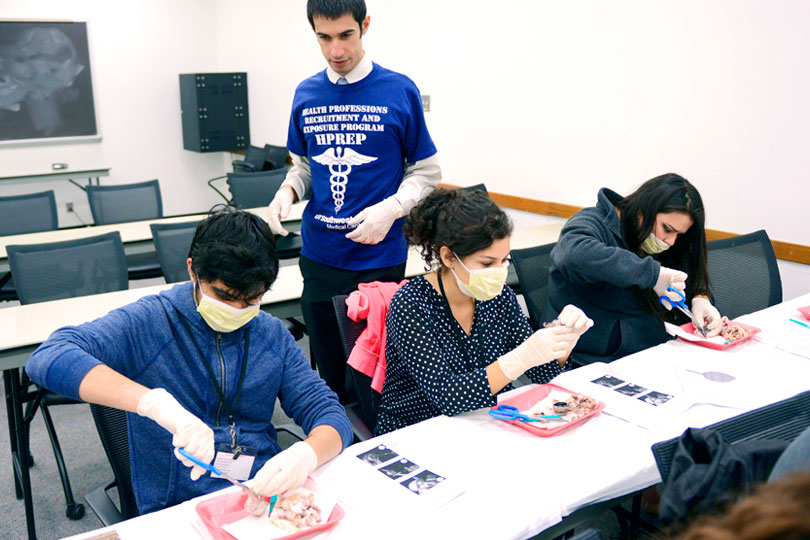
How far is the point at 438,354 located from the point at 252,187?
3056 millimetres

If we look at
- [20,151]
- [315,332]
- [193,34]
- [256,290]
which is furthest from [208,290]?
[193,34]

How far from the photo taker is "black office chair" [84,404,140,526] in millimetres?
1347

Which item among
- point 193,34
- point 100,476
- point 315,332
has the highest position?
Result: point 193,34

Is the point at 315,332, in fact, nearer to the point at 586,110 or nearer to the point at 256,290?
the point at 256,290

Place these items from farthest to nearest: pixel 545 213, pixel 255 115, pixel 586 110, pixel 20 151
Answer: pixel 255 115 < pixel 20 151 < pixel 545 213 < pixel 586 110

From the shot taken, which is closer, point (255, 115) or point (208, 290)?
point (208, 290)

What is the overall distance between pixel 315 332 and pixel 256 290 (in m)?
0.88

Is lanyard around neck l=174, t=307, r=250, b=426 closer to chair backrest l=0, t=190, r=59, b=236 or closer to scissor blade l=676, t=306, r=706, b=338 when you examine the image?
scissor blade l=676, t=306, r=706, b=338

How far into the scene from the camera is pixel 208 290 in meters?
1.34

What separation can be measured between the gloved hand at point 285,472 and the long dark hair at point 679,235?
1361 mm

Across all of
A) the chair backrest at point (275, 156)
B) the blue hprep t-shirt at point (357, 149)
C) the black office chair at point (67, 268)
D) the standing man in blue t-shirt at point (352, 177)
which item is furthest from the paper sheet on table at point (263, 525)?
the chair backrest at point (275, 156)

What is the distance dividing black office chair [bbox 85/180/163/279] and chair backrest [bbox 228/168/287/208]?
1.55ft

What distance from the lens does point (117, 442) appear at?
1.37 meters

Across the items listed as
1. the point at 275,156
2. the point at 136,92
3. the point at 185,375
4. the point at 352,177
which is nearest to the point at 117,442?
the point at 185,375
